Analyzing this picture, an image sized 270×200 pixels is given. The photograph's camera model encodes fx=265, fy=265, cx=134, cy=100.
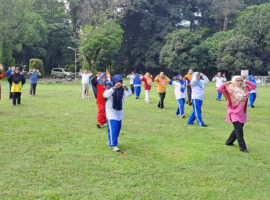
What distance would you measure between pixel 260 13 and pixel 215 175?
136 ft

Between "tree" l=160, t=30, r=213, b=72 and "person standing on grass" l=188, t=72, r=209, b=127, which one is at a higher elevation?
"tree" l=160, t=30, r=213, b=72

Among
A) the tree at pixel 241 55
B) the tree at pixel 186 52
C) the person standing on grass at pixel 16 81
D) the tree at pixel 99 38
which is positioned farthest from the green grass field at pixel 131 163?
the tree at pixel 241 55

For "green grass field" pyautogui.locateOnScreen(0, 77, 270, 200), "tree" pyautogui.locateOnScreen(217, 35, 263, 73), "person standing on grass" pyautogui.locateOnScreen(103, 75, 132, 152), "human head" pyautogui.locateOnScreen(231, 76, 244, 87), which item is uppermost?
"tree" pyautogui.locateOnScreen(217, 35, 263, 73)

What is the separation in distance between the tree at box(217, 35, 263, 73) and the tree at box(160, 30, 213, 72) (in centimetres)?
306

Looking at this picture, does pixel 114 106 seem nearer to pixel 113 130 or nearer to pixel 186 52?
pixel 113 130

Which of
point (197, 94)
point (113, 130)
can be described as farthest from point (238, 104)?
point (113, 130)

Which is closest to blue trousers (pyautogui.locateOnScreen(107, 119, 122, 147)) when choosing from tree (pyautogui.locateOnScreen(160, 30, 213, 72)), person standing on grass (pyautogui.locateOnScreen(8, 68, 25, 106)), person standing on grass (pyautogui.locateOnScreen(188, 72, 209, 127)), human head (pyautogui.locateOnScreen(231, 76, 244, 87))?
human head (pyautogui.locateOnScreen(231, 76, 244, 87))

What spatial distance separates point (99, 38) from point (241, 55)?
21.0m

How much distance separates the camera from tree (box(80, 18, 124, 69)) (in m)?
33.2

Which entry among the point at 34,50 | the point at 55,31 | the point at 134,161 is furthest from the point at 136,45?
the point at 134,161

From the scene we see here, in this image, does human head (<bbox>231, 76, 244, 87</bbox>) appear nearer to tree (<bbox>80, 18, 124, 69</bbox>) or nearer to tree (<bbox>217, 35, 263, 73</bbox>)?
tree (<bbox>80, 18, 124, 69</bbox>)

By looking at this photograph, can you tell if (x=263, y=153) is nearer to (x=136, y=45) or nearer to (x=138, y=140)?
(x=138, y=140)

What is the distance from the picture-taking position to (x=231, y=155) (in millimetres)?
5773

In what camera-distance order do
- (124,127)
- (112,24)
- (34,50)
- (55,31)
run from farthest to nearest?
(55,31) → (34,50) → (112,24) → (124,127)
